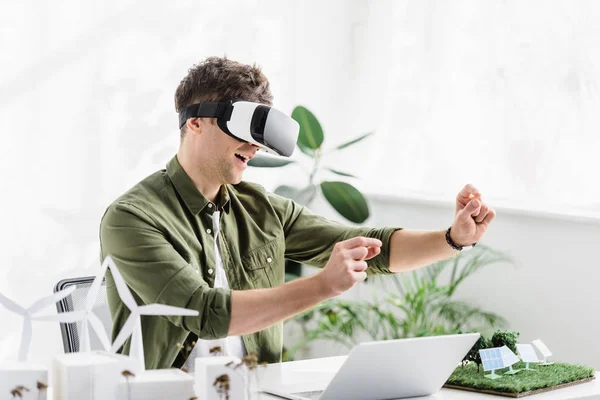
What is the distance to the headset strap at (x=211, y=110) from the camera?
212cm

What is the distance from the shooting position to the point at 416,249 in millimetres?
2318

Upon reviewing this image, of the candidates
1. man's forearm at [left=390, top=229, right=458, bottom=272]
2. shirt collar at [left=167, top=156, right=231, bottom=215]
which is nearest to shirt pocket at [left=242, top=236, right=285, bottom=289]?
shirt collar at [left=167, top=156, right=231, bottom=215]

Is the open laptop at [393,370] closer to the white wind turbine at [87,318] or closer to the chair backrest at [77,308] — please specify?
the white wind turbine at [87,318]

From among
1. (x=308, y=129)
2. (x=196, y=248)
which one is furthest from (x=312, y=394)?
(x=308, y=129)

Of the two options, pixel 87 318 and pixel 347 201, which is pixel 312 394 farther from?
pixel 347 201

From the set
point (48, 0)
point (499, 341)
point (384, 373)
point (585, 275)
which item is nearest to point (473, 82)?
point (585, 275)

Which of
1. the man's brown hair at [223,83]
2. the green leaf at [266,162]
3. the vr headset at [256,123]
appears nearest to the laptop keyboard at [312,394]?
the vr headset at [256,123]

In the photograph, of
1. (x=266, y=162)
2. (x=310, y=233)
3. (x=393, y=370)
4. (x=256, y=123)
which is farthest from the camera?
(x=266, y=162)

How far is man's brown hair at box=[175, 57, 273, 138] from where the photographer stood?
2158 millimetres

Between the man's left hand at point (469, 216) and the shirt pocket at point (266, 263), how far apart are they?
18.7 inches

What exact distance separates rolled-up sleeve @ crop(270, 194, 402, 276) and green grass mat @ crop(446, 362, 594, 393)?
545mm

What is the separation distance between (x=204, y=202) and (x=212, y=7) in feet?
6.64

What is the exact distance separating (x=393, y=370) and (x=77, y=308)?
89 cm

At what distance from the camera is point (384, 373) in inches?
64.6
